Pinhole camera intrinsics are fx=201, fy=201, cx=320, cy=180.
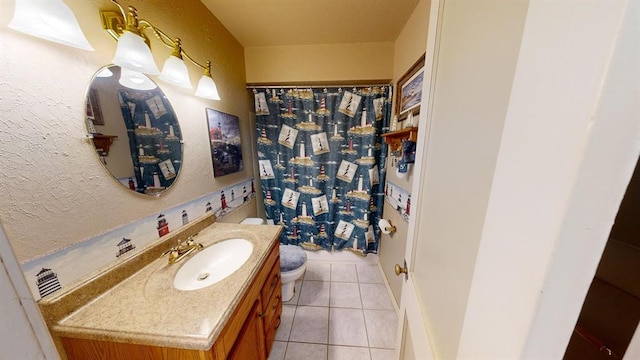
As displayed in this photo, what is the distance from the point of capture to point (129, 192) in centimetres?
91

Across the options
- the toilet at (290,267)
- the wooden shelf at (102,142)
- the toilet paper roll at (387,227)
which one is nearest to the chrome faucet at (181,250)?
the wooden shelf at (102,142)

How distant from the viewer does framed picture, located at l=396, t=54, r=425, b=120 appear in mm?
1284

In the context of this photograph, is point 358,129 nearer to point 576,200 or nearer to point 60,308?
point 576,200

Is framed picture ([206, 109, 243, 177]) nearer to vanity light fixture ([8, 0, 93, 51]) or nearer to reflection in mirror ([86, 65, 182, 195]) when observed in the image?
reflection in mirror ([86, 65, 182, 195])

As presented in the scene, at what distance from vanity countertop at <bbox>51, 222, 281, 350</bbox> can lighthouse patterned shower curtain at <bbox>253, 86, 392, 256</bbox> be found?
4.27 ft

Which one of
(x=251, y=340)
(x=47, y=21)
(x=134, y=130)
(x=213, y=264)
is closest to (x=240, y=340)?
(x=251, y=340)

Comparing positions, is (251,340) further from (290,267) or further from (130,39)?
(130,39)

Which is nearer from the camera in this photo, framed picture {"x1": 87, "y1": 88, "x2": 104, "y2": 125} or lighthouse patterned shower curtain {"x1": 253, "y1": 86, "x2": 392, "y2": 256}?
framed picture {"x1": 87, "y1": 88, "x2": 104, "y2": 125}

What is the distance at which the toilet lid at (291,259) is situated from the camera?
1585mm

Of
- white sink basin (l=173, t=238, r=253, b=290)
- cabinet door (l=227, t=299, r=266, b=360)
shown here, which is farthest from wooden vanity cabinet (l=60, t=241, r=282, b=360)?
white sink basin (l=173, t=238, r=253, b=290)

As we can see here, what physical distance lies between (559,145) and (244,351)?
116cm

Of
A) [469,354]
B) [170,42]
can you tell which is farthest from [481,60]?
[170,42]

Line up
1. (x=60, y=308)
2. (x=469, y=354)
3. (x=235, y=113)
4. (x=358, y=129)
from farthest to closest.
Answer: (x=358, y=129) < (x=235, y=113) < (x=60, y=308) < (x=469, y=354)

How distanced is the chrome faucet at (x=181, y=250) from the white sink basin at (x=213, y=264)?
4 cm
